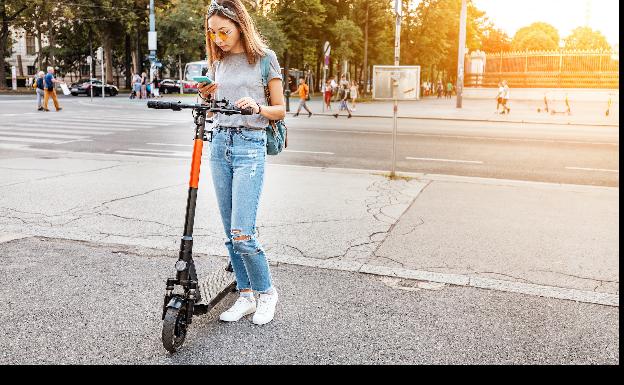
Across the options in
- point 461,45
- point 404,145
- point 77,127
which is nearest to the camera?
point 404,145

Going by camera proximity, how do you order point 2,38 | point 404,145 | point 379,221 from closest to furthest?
point 379,221 < point 404,145 < point 2,38

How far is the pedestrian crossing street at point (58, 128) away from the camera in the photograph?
1408 cm

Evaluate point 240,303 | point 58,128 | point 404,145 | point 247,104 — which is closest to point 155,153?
point 404,145

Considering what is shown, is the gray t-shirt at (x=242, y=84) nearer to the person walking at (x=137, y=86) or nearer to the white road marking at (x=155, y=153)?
the white road marking at (x=155, y=153)

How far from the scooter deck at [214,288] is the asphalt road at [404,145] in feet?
22.8

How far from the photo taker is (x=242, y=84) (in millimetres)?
3359

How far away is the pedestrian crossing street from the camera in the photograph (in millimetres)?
14077

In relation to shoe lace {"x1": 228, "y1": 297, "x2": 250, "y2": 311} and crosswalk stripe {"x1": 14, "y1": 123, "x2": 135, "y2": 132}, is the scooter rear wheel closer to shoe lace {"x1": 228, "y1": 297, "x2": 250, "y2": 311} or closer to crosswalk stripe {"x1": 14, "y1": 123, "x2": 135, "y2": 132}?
shoe lace {"x1": 228, "y1": 297, "x2": 250, "y2": 311}

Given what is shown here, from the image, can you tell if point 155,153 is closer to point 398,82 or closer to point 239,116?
point 398,82

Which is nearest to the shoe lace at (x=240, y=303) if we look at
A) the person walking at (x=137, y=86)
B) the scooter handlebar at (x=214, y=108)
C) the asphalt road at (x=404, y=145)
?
the scooter handlebar at (x=214, y=108)

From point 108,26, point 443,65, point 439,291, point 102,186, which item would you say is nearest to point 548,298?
point 439,291

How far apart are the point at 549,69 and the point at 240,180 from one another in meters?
44.1
